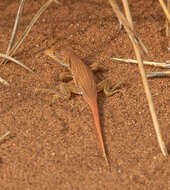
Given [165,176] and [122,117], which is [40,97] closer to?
[122,117]

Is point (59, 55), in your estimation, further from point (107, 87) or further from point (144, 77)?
point (144, 77)

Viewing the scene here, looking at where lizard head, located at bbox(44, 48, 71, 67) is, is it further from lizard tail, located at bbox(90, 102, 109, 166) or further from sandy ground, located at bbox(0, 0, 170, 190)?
lizard tail, located at bbox(90, 102, 109, 166)

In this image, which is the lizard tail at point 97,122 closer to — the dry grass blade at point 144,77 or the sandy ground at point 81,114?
the sandy ground at point 81,114

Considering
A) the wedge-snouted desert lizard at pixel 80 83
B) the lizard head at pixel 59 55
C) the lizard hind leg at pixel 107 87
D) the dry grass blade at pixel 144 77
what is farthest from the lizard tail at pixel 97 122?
the lizard head at pixel 59 55

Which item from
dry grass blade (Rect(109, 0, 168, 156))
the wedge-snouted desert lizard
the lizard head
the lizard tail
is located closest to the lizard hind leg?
the wedge-snouted desert lizard

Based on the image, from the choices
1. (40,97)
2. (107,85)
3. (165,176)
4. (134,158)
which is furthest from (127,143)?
(40,97)

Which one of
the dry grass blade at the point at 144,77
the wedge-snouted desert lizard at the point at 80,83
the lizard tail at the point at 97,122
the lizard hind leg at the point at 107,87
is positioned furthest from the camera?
the lizard hind leg at the point at 107,87
